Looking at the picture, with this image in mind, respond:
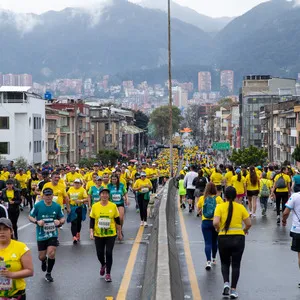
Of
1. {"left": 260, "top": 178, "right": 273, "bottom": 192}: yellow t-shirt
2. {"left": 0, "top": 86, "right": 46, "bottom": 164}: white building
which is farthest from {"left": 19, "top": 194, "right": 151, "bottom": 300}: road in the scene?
{"left": 0, "top": 86, "right": 46, "bottom": 164}: white building

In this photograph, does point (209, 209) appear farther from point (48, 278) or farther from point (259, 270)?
point (48, 278)

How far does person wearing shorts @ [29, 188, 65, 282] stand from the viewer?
12.3 metres

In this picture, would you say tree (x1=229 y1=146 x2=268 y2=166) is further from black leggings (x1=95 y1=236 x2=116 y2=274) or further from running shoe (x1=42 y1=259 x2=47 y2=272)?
black leggings (x1=95 y1=236 x2=116 y2=274)

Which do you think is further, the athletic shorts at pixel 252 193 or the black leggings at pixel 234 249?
the athletic shorts at pixel 252 193

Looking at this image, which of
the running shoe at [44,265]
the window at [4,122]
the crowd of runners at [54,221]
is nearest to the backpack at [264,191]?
the crowd of runners at [54,221]

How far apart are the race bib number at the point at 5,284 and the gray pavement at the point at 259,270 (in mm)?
Result: 4005

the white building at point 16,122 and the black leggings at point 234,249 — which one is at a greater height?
the white building at point 16,122

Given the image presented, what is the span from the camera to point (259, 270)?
42.4 ft

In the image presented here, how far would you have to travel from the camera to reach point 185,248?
631 inches

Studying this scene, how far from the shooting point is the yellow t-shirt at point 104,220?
A: 12.2 meters

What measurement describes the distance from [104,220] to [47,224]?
913 mm

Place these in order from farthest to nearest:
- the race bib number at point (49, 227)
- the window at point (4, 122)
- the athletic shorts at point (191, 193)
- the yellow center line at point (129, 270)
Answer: the window at point (4, 122) → the athletic shorts at point (191, 193) → the race bib number at point (49, 227) → the yellow center line at point (129, 270)

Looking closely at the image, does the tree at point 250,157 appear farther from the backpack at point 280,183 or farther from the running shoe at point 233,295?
the running shoe at point 233,295

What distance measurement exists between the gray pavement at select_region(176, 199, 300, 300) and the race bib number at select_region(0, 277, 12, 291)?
4.01 m
